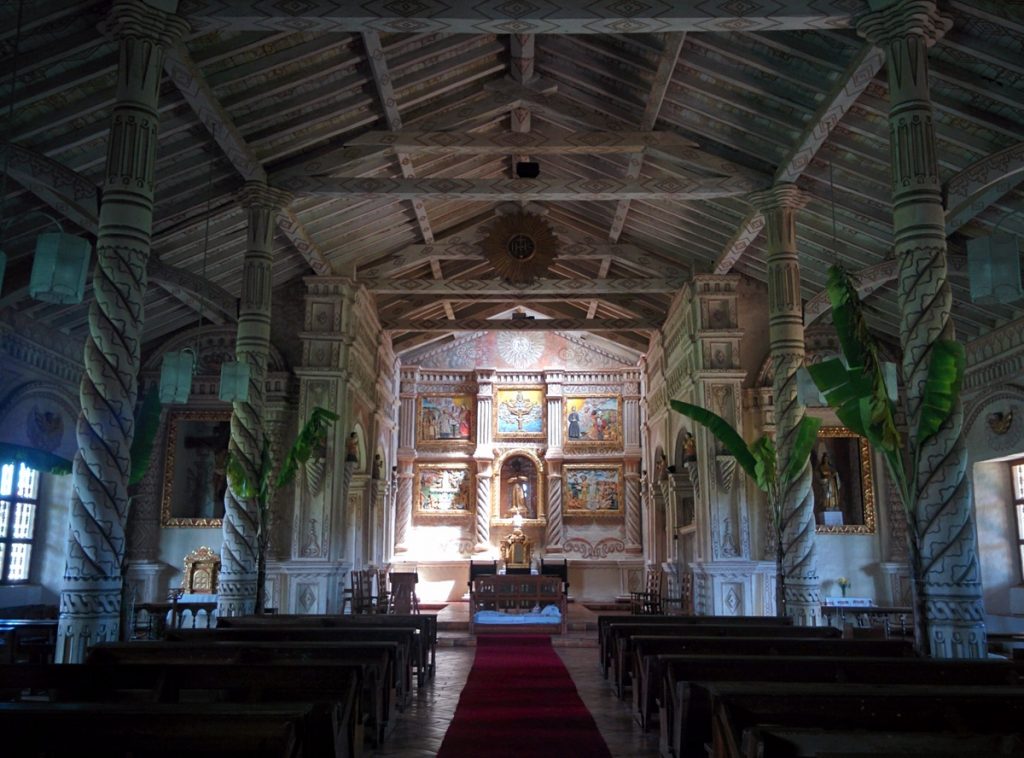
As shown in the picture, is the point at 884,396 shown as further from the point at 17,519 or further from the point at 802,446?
the point at 17,519

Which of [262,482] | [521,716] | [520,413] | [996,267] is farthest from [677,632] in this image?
[520,413]

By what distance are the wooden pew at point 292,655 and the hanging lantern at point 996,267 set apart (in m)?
5.79

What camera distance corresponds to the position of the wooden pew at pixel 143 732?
3.61 meters

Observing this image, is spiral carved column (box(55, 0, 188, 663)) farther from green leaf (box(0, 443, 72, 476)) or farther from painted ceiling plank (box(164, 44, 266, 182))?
green leaf (box(0, 443, 72, 476))

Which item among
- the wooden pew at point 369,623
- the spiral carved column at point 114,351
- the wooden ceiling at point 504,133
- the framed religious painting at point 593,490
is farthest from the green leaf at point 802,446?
the framed religious painting at point 593,490

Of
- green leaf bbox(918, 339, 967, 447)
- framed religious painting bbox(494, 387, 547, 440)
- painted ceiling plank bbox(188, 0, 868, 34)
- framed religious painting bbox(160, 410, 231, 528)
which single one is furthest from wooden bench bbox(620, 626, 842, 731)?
framed religious painting bbox(494, 387, 547, 440)

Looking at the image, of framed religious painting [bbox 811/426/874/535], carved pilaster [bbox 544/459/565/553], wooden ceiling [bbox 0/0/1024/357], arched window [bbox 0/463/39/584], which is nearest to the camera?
wooden ceiling [bbox 0/0/1024/357]

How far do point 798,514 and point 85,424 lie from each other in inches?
308

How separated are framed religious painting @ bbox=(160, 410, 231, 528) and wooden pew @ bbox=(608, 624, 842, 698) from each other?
10.4 metres

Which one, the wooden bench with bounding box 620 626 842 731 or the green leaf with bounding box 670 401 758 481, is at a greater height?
the green leaf with bounding box 670 401 758 481

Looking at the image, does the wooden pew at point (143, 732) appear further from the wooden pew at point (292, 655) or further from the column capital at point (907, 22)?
the column capital at point (907, 22)

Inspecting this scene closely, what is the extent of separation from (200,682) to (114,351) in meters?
3.27

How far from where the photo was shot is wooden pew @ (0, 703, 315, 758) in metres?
3.61

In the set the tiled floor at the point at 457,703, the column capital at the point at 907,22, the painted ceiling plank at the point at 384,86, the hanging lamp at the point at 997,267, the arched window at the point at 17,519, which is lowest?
the tiled floor at the point at 457,703
